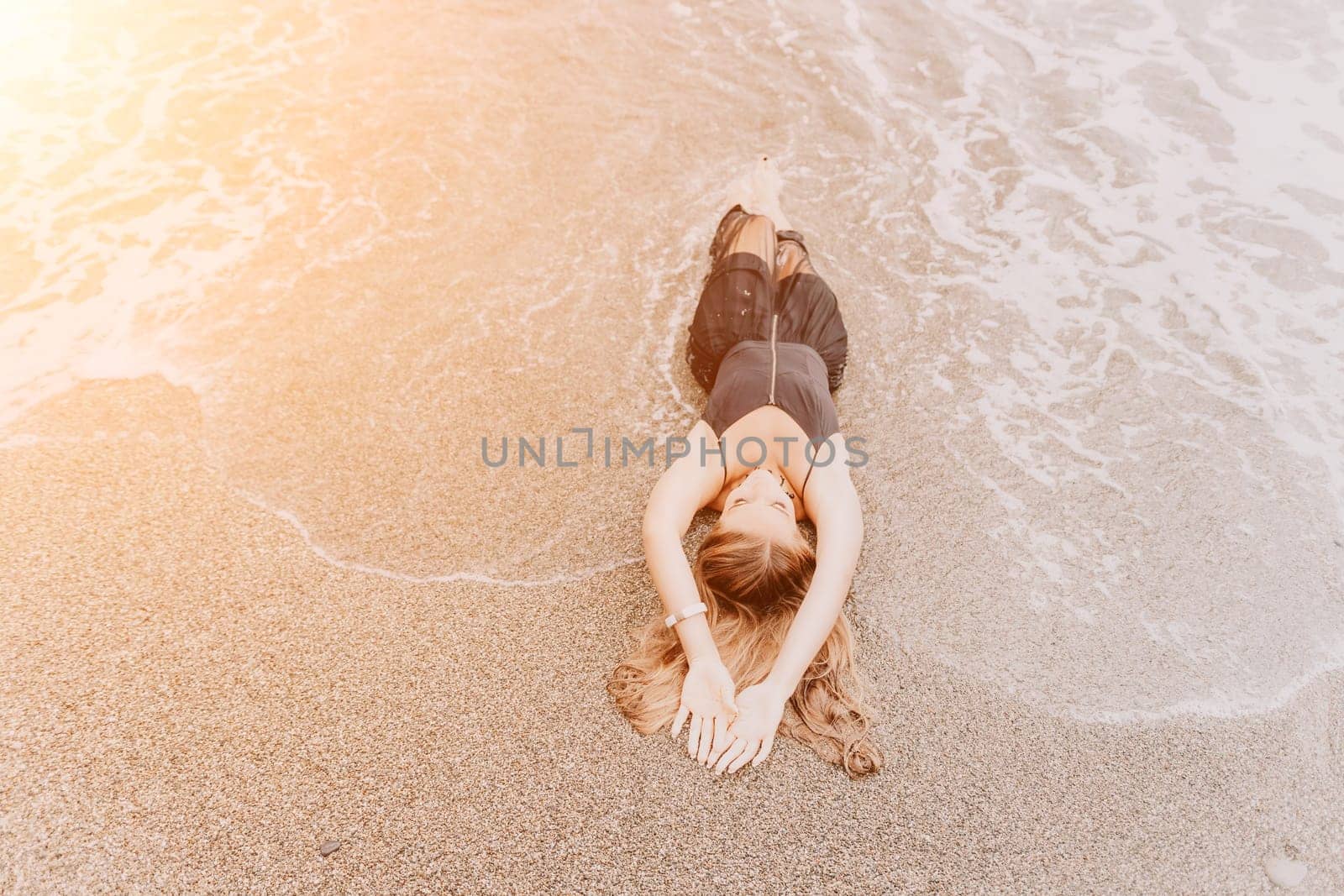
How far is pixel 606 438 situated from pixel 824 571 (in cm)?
137

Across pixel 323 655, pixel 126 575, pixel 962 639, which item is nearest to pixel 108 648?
pixel 126 575

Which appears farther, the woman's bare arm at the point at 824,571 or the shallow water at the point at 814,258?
the shallow water at the point at 814,258

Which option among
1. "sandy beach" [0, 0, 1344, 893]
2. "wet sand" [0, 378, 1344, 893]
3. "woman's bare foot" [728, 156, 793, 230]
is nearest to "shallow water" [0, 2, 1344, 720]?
"sandy beach" [0, 0, 1344, 893]

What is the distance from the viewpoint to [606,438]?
3652mm

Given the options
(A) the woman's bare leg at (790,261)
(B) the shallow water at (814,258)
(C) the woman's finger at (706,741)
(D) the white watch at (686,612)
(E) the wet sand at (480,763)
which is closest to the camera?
(E) the wet sand at (480,763)

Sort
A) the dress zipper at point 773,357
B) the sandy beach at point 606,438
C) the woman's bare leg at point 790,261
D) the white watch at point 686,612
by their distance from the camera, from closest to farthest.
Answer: the sandy beach at point 606,438
the white watch at point 686,612
the dress zipper at point 773,357
the woman's bare leg at point 790,261

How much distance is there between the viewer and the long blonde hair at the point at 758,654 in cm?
265

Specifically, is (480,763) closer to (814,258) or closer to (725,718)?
(725,718)

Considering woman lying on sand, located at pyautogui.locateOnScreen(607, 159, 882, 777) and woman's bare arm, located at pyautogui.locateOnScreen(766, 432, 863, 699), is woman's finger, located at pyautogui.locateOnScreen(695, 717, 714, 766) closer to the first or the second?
→ woman lying on sand, located at pyautogui.locateOnScreen(607, 159, 882, 777)

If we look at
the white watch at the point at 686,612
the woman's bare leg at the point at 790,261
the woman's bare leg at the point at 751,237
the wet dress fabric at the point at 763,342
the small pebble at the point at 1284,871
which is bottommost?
the small pebble at the point at 1284,871

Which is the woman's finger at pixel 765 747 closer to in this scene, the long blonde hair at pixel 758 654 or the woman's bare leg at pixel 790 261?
the long blonde hair at pixel 758 654

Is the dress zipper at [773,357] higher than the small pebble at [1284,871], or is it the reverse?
the dress zipper at [773,357]

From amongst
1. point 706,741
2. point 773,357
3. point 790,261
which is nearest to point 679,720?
point 706,741

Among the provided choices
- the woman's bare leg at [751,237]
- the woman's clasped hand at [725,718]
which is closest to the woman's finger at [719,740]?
the woman's clasped hand at [725,718]
